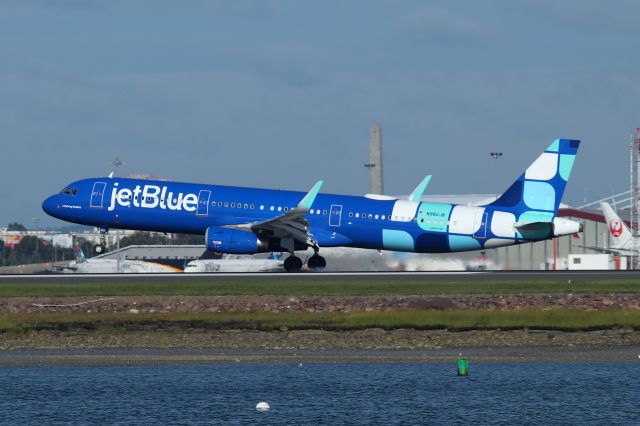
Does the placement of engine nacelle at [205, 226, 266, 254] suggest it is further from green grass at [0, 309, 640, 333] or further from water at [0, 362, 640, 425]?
water at [0, 362, 640, 425]

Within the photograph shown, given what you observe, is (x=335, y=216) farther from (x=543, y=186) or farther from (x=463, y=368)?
(x=463, y=368)

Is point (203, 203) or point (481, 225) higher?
point (203, 203)

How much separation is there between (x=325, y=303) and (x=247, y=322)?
4.37 meters

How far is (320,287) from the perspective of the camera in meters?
53.3

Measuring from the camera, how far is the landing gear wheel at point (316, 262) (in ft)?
222

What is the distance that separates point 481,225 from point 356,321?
886 inches

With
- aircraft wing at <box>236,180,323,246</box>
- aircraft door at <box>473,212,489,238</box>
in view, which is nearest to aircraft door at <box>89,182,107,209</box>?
aircraft wing at <box>236,180,323,246</box>

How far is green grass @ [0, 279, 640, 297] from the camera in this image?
51.1m

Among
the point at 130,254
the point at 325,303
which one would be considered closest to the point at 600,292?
the point at 325,303

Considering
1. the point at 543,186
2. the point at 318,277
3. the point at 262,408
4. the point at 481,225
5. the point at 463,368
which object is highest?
the point at 543,186

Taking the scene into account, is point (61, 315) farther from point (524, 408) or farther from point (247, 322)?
point (524, 408)

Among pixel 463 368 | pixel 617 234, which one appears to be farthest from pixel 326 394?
pixel 617 234

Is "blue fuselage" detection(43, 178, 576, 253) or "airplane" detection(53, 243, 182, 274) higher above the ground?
"blue fuselage" detection(43, 178, 576, 253)

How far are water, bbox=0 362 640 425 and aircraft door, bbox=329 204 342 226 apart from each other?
29.6 metres
